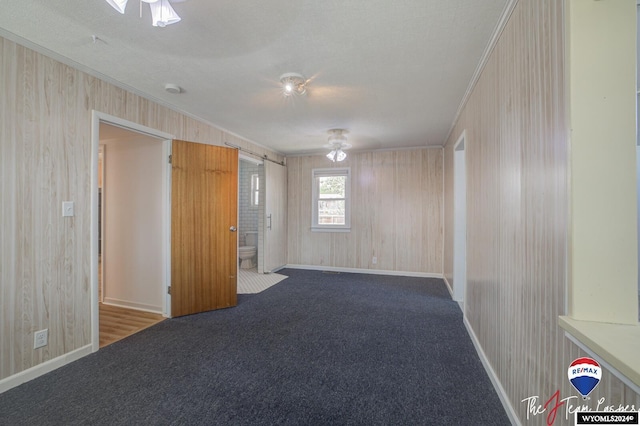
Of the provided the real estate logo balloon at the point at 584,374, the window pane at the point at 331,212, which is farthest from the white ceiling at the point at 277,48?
the window pane at the point at 331,212

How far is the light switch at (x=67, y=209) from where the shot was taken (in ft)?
7.12

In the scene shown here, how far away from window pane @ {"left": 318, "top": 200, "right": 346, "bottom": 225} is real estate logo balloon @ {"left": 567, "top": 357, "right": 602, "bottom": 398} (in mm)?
4655

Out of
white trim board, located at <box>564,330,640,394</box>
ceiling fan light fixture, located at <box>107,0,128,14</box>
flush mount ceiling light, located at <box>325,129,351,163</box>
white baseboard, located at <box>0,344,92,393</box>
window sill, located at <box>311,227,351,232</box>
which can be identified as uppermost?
flush mount ceiling light, located at <box>325,129,351,163</box>

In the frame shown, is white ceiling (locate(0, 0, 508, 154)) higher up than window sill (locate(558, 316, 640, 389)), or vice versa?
white ceiling (locate(0, 0, 508, 154))

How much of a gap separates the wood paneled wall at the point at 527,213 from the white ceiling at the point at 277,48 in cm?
41

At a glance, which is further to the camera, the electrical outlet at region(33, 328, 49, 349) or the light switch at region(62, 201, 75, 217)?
the light switch at region(62, 201, 75, 217)

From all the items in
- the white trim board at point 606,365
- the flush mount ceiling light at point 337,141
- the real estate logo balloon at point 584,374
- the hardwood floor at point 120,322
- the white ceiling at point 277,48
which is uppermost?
the white ceiling at point 277,48

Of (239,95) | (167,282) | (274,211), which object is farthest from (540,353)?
(274,211)

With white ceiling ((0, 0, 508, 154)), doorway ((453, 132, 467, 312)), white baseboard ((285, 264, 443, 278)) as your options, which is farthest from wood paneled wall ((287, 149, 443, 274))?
white ceiling ((0, 0, 508, 154))

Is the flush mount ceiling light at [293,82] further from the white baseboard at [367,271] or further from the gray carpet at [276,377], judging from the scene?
the white baseboard at [367,271]

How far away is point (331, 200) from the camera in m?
5.67

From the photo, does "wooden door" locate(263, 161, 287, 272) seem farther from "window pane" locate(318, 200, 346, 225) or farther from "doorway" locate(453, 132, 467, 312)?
"doorway" locate(453, 132, 467, 312)

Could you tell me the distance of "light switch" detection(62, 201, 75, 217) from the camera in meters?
2.17

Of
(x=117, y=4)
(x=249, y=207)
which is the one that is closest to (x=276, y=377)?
(x=117, y=4)
